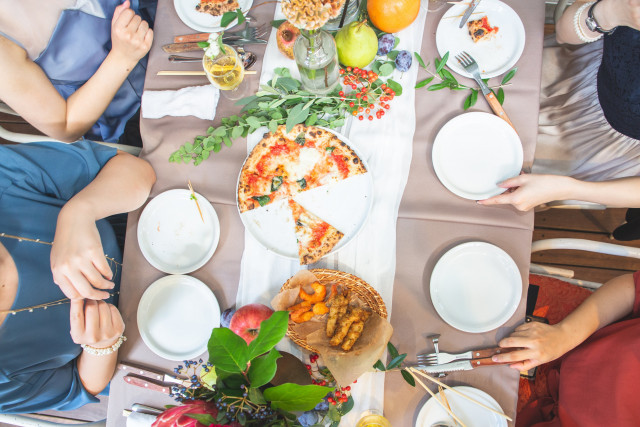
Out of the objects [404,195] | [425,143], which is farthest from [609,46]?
[404,195]

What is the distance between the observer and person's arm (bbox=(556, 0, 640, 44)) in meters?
0.99

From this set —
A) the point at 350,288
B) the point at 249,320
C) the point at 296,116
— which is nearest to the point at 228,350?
the point at 249,320

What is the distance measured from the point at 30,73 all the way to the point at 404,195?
1.13 m

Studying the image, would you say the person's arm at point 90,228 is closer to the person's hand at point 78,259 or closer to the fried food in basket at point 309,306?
the person's hand at point 78,259

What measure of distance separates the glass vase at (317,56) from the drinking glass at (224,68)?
196 millimetres

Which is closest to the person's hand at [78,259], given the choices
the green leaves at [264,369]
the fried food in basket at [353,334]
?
the green leaves at [264,369]

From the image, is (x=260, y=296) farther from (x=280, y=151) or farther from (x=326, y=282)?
(x=280, y=151)

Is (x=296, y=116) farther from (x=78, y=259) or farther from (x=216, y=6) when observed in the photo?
(x=78, y=259)

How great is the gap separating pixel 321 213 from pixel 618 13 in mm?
945

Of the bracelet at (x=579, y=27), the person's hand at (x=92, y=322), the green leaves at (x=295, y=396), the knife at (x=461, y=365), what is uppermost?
the bracelet at (x=579, y=27)

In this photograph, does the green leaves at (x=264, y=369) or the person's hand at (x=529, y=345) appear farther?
the person's hand at (x=529, y=345)

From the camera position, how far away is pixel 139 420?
1.03 metres

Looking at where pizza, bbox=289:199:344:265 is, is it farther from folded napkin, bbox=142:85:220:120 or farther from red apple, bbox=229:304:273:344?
folded napkin, bbox=142:85:220:120

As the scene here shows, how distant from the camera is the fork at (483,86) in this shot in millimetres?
1066
